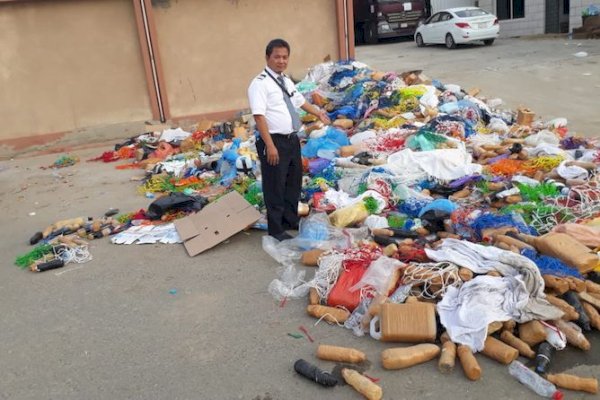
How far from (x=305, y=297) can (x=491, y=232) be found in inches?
65.5

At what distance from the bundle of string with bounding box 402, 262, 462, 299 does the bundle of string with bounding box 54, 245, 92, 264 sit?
3.19 metres

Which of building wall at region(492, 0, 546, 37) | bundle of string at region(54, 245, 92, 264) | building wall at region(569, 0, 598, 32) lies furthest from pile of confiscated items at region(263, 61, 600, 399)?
building wall at region(492, 0, 546, 37)

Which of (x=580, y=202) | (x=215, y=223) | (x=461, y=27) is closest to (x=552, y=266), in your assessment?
(x=580, y=202)

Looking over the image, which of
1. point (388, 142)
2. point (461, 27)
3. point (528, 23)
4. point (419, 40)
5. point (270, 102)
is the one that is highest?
point (461, 27)

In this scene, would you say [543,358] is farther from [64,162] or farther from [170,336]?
[64,162]

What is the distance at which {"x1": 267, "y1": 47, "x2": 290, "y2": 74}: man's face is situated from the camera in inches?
183

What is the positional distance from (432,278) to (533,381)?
99cm

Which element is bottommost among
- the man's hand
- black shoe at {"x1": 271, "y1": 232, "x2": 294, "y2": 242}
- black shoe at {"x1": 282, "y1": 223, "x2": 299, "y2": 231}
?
black shoe at {"x1": 282, "y1": 223, "x2": 299, "y2": 231}

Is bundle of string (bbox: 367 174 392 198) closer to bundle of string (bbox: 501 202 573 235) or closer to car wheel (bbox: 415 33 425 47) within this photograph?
bundle of string (bbox: 501 202 573 235)

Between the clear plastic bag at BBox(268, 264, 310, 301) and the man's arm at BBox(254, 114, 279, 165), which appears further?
the man's arm at BBox(254, 114, 279, 165)

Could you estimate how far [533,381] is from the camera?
295cm

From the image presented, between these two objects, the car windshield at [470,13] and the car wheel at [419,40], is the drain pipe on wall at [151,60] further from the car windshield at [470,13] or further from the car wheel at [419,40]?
the car wheel at [419,40]

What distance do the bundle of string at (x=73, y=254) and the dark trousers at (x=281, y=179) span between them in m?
1.86

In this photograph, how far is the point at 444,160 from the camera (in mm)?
6180
